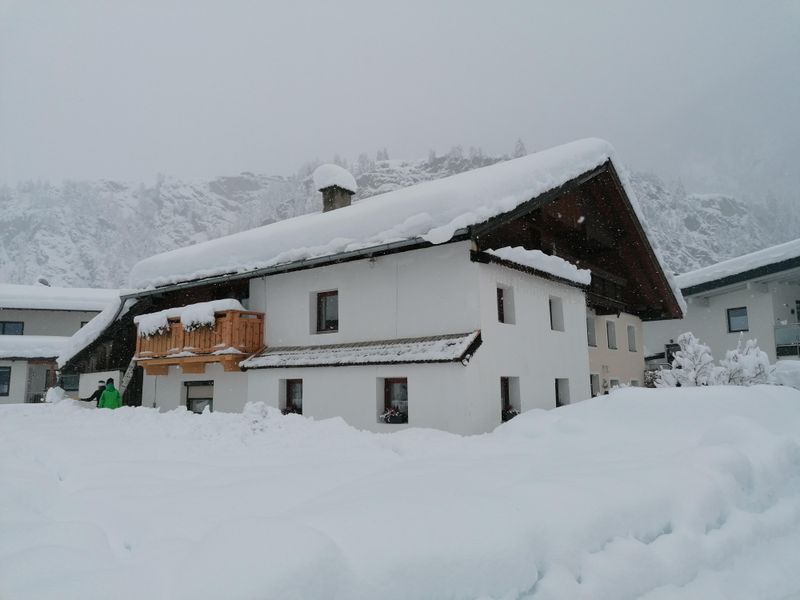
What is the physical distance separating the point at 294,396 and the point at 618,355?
11624 mm

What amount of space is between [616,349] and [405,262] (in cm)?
1074

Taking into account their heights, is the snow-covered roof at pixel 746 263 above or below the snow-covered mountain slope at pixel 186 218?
below

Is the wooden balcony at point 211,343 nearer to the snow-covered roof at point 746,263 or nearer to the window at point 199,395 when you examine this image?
the window at point 199,395

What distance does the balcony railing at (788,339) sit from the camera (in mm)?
20562

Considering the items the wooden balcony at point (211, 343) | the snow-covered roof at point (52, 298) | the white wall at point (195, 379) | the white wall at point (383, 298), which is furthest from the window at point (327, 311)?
the snow-covered roof at point (52, 298)

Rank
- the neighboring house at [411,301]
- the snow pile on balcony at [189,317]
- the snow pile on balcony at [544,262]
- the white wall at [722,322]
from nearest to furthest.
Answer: the neighboring house at [411,301] → the snow pile on balcony at [544,262] → the snow pile on balcony at [189,317] → the white wall at [722,322]

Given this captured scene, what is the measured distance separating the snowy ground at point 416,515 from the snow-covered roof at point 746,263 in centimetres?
1294

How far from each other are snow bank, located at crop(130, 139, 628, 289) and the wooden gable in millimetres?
385

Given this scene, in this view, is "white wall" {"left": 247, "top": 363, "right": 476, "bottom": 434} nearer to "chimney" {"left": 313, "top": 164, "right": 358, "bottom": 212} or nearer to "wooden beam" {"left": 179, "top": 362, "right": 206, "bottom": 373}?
"wooden beam" {"left": 179, "top": 362, "right": 206, "bottom": 373}

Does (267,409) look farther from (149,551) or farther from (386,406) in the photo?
(149,551)

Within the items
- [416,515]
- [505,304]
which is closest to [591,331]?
[505,304]

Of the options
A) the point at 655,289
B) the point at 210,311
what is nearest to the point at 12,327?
the point at 210,311

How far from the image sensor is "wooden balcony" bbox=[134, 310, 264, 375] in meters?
14.7

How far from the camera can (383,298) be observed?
13047 mm
